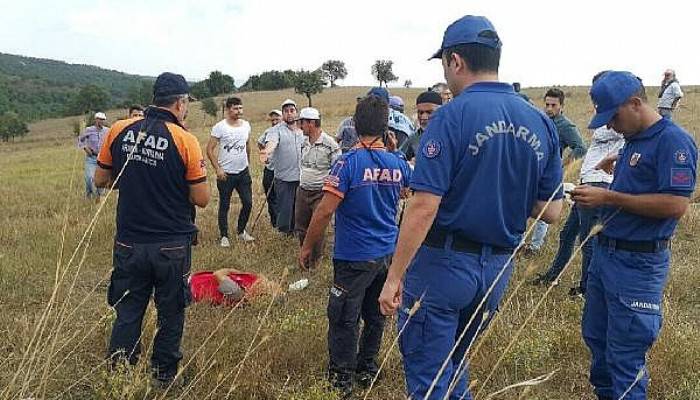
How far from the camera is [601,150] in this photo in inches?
192

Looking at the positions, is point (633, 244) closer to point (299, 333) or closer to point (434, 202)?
point (434, 202)

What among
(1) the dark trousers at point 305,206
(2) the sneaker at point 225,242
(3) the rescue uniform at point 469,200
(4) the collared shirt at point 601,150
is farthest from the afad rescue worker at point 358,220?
(2) the sneaker at point 225,242

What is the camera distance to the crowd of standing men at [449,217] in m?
2.19

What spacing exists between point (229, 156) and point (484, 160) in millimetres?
→ 5158

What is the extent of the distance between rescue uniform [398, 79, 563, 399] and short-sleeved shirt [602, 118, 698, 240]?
2.27 ft

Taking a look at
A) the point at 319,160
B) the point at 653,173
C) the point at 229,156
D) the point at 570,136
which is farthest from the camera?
the point at 229,156

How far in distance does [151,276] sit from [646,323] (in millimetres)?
2796

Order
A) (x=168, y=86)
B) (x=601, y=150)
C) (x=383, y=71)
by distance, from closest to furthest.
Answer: (x=168, y=86)
(x=601, y=150)
(x=383, y=71)

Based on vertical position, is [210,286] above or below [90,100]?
below

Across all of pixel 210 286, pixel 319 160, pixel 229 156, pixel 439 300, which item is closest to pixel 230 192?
pixel 229 156

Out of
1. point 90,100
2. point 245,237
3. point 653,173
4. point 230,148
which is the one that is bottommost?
point 245,237

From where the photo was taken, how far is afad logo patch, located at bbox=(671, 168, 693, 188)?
8.75 feet

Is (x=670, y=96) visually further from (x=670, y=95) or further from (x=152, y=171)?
(x=152, y=171)

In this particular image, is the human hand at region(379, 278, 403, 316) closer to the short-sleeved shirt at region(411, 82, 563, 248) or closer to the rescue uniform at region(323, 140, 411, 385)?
the short-sleeved shirt at region(411, 82, 563, 248)
